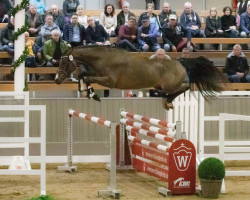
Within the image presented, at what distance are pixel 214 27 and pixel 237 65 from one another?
227cm

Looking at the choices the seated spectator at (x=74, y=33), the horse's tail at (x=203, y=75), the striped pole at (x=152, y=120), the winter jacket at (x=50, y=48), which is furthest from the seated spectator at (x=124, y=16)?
the horse's tail at (x=203, y=75)

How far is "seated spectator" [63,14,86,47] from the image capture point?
1592 cm

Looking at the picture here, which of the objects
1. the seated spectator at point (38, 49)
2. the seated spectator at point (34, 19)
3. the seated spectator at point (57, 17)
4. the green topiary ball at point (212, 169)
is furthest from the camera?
the seated spectator at point (57, 17)

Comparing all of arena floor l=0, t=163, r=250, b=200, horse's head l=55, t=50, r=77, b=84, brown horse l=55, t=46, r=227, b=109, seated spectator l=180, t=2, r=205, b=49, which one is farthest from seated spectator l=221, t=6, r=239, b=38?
horse's head l=55, t=50, r=77, b=84

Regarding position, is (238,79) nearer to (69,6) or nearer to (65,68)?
(69,6)

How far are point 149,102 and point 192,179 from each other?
3599mm

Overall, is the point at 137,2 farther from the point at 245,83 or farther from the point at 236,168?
the point at 236,168

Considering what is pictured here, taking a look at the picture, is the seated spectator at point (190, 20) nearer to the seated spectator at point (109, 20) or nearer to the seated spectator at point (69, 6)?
the seated spectator at point (109, 20)

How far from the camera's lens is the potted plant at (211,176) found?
32.2 feet

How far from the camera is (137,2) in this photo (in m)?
21.3

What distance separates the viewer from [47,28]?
15.8m

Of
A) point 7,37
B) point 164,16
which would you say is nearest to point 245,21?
point 164,16

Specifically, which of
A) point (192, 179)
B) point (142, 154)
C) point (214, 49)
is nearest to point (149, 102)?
point (142, 154)

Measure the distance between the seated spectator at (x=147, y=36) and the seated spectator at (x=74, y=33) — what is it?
4.01 feet
